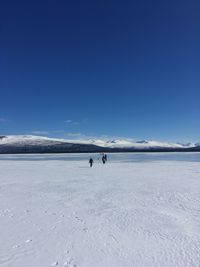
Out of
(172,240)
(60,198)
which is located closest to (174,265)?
(172,240)

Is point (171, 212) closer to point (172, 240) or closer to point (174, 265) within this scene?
point (172, 240)

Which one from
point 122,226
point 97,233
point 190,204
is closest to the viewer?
point 97,233

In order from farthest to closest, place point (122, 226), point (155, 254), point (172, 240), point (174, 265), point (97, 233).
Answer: point (122, 226), point (97, 233), point (172, 240), point (155, 254), point (174, 265)

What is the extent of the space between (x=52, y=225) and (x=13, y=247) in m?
1.83

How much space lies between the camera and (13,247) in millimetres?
6539

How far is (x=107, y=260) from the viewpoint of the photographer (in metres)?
5.94

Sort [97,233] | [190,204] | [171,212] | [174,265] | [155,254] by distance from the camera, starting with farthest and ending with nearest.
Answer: [190,204] → [171,212] → [97,233] → [155,254] → [174,265]

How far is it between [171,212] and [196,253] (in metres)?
3.51

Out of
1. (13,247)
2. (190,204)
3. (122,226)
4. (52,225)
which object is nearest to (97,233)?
(122,226)

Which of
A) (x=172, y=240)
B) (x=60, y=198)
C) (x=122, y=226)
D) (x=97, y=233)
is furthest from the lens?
(x=60, y=198)

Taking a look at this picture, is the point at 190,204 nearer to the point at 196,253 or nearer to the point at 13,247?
the point at 196,253

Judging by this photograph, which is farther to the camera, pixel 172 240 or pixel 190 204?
pixel 190 204

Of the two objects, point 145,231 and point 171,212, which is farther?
point 171,212

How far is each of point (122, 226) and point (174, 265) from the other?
8.55 feet
